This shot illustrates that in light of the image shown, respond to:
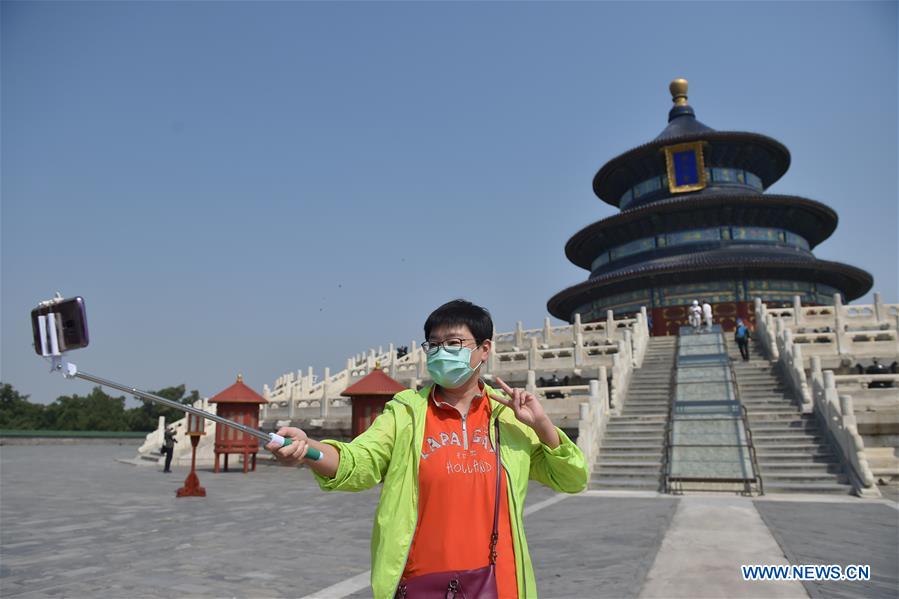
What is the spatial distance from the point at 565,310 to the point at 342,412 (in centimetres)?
2260

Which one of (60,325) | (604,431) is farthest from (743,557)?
(604,431)

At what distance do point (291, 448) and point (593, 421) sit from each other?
12417 millimetres

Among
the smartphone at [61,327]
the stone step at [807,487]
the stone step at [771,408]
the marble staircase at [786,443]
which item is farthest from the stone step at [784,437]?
the smartphone at [61,327]

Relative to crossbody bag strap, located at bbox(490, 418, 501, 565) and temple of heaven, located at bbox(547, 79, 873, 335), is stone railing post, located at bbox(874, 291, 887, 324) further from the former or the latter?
crossbody bag strap, located at bbox(490, 418, 501, 565)

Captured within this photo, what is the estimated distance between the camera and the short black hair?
2654 millimetres

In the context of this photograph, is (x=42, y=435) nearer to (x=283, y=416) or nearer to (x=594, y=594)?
(x=283, y=416)

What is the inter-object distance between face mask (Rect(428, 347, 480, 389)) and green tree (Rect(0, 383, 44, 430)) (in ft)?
172

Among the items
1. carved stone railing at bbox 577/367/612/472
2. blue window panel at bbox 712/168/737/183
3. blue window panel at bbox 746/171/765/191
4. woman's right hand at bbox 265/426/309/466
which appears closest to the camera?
woman's right hand at bbox 265/426/309/466

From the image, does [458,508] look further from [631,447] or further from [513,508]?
[631,447]

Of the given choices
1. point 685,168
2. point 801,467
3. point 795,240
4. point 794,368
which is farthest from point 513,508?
point 795,240

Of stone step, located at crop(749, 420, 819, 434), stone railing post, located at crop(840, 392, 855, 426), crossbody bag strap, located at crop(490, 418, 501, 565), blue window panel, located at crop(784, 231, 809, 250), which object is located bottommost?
stone step, located at crop(749, 420, 819, 434)

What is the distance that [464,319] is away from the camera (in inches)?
105

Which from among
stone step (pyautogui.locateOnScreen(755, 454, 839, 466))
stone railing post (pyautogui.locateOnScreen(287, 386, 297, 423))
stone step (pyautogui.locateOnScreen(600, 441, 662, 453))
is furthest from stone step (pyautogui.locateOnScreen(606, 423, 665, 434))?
stone railing post (pyautogui.locateOnScreen(287, 386, 297, 423))

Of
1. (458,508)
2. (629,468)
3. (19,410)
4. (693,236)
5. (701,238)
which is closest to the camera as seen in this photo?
(458,508)
